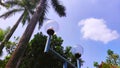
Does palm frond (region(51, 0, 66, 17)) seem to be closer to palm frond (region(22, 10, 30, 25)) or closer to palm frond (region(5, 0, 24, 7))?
palm frond (region(5, 0, 24, 7))

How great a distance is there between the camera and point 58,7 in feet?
65.8

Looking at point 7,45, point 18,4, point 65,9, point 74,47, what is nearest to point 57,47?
point 65,9

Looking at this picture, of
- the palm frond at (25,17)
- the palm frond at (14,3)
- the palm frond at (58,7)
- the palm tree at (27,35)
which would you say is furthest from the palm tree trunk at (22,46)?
the palm frond at (25,17)

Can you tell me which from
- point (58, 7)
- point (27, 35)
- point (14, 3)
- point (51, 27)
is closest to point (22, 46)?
point (27, 35)

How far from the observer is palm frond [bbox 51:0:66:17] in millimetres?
19911

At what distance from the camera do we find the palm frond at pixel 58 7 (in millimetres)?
19911

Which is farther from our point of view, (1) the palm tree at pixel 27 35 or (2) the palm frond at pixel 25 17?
(2) the palm frond at pixel 25 17

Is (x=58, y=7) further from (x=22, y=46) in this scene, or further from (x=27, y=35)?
(x=22, y=46)

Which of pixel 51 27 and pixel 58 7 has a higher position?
pixel 58 7

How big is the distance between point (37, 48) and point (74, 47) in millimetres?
16907

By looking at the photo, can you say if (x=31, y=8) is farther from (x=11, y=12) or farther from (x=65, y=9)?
(x=65, y=9)

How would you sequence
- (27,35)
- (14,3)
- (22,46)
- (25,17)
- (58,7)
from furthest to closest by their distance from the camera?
(25,17)
(14,3)
(58,7)
(27,35)
(22,46)

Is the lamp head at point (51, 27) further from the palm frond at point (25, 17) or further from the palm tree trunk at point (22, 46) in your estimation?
the palm frond at point (25, 17)

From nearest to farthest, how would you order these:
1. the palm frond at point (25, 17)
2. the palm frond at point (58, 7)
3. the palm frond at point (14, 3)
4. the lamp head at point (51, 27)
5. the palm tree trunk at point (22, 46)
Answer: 1. the lamp head at point (51, 27)
2. the palm tree trunk at point (22, 46)
3. the palm frond at point (58, 7)
4. the palm frond at point (14, 3)
5. the palm frond at point (25, 17)
